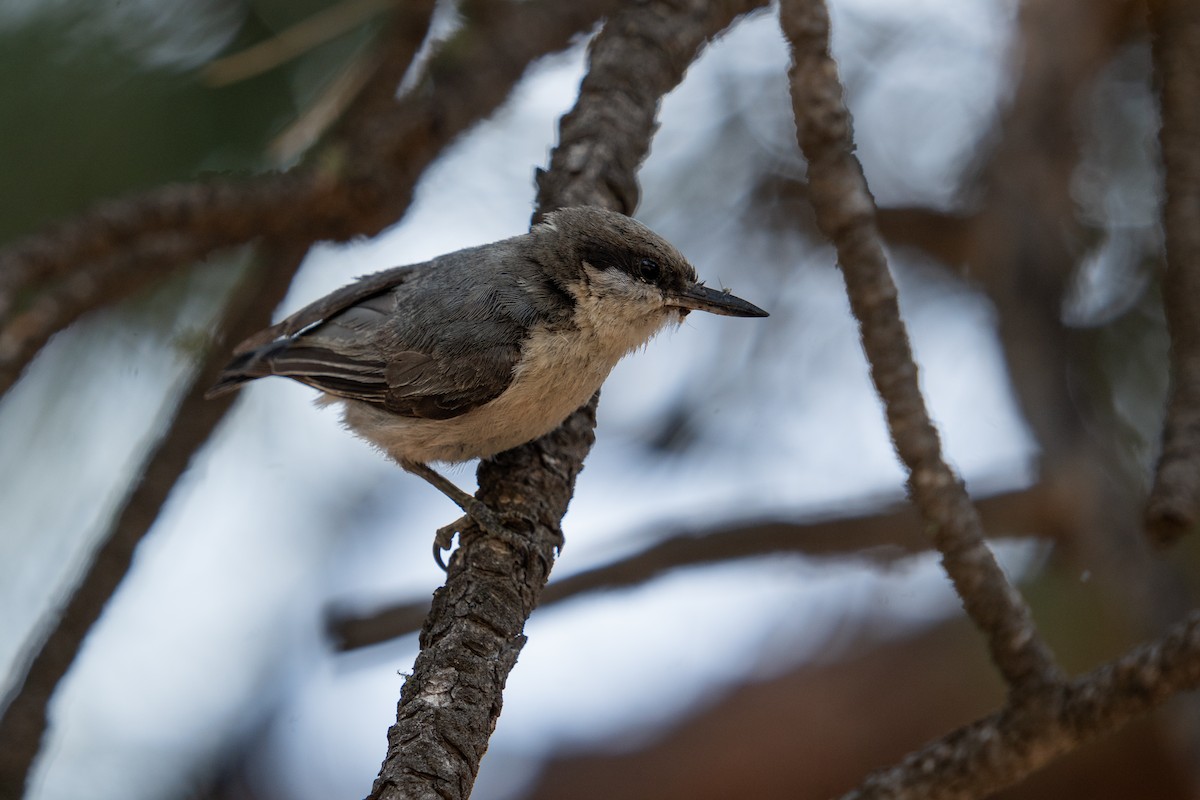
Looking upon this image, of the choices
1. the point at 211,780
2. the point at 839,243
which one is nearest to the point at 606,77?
the point at 839,243

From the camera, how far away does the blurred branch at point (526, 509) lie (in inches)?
71.1

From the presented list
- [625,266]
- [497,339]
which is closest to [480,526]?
[497,339]

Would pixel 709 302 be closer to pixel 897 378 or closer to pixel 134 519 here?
pixel 897 378

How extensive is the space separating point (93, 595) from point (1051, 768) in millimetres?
2477

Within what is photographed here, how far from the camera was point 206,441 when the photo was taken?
10.6 ft

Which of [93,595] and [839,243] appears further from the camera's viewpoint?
[93,595]

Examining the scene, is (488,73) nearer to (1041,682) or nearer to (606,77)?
(606,77)

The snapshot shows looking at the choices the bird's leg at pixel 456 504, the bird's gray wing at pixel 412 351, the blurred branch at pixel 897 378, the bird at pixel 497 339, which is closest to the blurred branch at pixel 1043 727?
the blurred branch at pixel 897 378

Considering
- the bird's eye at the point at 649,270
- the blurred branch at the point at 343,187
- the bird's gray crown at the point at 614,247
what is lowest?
the bird's eye at the point at 649,270

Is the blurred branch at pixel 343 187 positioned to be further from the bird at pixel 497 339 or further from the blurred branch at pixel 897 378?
the blurred branch at pixel 897 378

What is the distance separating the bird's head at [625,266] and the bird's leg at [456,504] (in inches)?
21.7

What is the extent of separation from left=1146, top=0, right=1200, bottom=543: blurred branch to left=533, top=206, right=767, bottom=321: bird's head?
0.88 meters

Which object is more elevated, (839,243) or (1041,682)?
(839,243)

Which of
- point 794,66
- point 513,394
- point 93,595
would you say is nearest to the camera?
point 794,66
